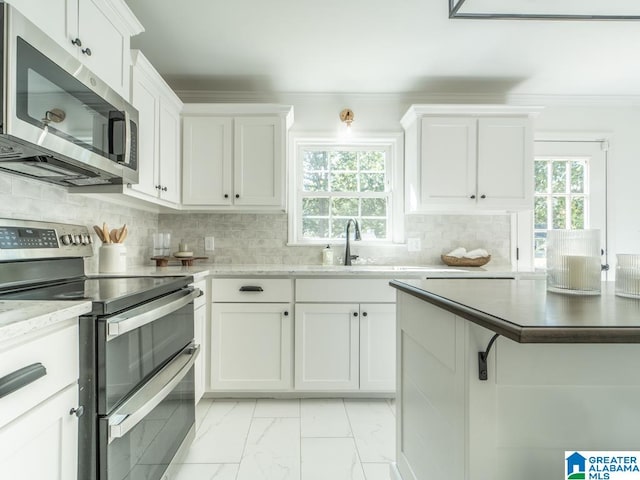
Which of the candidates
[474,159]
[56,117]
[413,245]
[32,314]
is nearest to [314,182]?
[413,245]

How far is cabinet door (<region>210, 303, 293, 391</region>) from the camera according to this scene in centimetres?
247

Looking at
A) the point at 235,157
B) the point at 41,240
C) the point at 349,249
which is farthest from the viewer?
the point at 349,249

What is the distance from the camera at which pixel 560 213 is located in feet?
10.7

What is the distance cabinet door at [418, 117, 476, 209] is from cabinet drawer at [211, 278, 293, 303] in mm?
1321

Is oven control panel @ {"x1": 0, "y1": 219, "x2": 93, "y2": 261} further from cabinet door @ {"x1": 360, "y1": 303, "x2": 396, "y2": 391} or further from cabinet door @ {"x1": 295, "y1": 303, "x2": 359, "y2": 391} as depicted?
cabinet door @ {"x1": 360, "y1": 303, "x2": 396, "y2": 391}

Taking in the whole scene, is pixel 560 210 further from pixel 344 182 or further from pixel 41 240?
pixel 41 240

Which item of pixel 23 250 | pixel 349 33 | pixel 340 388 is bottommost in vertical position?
pixel 340 388

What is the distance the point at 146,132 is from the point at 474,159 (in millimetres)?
2399

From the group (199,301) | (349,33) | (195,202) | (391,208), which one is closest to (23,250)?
(199,301)

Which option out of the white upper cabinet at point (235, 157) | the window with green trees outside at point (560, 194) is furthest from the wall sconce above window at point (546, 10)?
the window with green trees outside at point (560, 194)

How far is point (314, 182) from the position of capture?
3285mm

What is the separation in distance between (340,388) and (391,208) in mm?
1613

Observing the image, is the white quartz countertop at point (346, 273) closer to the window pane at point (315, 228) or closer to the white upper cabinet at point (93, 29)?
the window pane at point (315, 228)

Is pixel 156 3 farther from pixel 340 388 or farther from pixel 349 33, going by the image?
pixel 340 388
